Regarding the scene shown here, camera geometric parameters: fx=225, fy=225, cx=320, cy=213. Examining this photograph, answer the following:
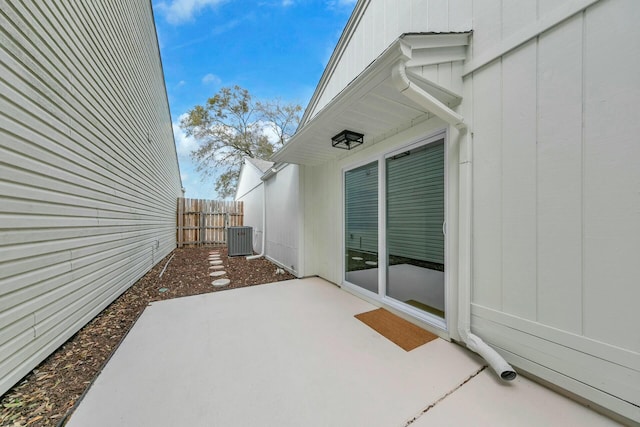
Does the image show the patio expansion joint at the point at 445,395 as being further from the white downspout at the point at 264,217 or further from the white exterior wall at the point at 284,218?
the white downspout at the point at 264,217

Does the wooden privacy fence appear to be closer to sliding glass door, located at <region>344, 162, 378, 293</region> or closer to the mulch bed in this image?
the mulch bed

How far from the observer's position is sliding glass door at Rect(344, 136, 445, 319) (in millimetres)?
2498

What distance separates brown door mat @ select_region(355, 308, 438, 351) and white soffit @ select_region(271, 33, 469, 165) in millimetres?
2292

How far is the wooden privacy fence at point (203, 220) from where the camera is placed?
901 cm

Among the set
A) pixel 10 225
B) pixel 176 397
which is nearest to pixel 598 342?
pixel 176 397

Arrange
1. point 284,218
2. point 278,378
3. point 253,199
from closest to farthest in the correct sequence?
point 278,378 < point 284,218 < point 253,199

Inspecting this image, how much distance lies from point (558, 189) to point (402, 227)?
4.97 ft

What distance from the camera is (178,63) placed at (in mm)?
A: 8727

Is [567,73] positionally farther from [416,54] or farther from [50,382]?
[50,382]

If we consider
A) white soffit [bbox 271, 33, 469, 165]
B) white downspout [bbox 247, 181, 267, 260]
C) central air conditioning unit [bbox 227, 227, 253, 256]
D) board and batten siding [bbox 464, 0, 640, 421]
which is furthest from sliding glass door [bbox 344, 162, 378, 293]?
central air conditioning unit [bbox 227, 227, 253, 256]

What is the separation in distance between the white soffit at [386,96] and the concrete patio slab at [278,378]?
231 centimetres

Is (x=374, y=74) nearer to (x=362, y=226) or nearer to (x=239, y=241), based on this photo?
(x=362, y=226)

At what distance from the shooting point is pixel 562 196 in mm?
1516

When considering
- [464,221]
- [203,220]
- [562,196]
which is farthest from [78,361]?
[203,220]
